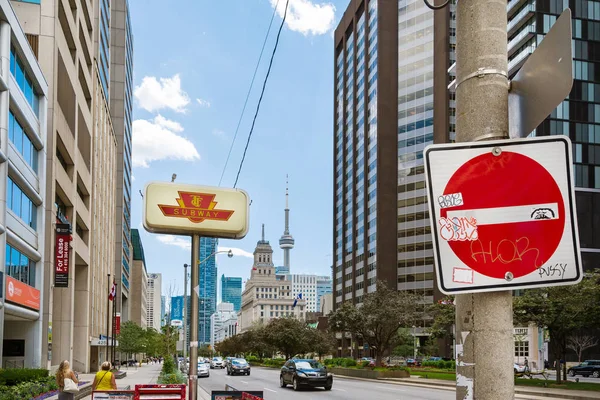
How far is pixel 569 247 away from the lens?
2895 mm

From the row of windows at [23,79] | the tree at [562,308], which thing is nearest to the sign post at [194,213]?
the row of windows at [23,79]

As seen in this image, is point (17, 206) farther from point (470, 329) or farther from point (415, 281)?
point (415, 281)

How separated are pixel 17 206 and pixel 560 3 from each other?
7116 cm

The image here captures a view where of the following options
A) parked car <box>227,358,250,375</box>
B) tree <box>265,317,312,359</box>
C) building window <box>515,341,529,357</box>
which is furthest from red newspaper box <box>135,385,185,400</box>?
building window <box>515,341,529,357</box>

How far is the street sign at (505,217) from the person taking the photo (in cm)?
290

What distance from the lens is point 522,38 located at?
265 ft

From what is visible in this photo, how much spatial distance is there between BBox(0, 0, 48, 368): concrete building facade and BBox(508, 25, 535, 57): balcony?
59597 mm

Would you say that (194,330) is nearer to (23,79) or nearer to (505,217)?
(505,217)

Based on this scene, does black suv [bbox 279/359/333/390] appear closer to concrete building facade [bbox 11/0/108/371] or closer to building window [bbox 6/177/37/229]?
concrete building facade [bbox 11/0/108/371]

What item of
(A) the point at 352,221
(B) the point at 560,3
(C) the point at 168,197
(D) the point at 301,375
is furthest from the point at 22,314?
(A) the point at 352,221

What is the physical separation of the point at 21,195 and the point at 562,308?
2859cm

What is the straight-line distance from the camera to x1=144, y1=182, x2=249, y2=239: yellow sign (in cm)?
917

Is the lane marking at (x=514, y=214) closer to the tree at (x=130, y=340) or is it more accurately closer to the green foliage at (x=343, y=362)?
the green foliage at (x=343, y=362)

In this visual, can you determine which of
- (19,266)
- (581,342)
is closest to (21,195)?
(19,266)
